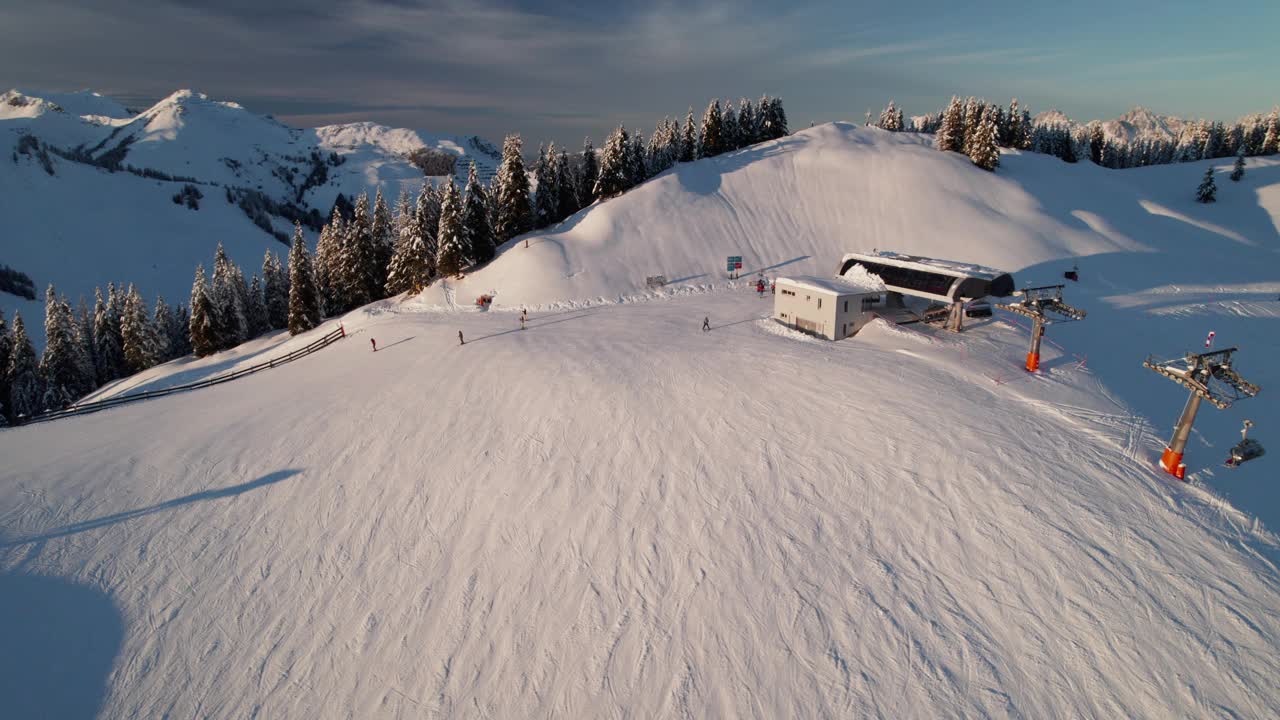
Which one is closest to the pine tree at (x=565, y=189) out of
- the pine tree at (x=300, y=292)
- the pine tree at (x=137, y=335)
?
the pine tree at (x=300, y=292)

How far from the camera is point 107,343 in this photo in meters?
53.5

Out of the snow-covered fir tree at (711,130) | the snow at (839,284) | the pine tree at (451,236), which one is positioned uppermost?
the snow-covered fir tree at (711,130)

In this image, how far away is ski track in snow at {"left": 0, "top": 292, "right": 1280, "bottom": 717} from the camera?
12.8 meters

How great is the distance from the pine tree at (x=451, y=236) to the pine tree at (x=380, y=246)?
1021 centimetres

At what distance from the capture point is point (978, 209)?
5341 centimetres

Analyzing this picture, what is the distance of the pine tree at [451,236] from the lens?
47.2 metres

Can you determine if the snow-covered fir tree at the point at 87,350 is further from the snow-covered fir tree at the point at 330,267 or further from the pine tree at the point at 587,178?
the pine tree at the point at 587,178

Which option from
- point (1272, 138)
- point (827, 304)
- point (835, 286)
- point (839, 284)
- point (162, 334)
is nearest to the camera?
point (827, 304)

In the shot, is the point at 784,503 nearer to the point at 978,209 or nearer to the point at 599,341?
the point at 599,341

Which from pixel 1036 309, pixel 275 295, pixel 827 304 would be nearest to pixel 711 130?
pixel 827 304

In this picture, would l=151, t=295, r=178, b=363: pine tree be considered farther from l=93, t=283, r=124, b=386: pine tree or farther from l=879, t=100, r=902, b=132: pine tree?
l=879, t=100, r=902, b=132: pine tree

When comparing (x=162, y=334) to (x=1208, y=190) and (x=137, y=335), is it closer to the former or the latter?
(x=137, y=335)

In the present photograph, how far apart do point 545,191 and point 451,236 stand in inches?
595

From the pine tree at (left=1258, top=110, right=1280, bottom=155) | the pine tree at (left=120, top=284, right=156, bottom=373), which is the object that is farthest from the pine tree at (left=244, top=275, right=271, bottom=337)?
the pine tree at (left=1258, top=110, right=1280, bottom=155)
